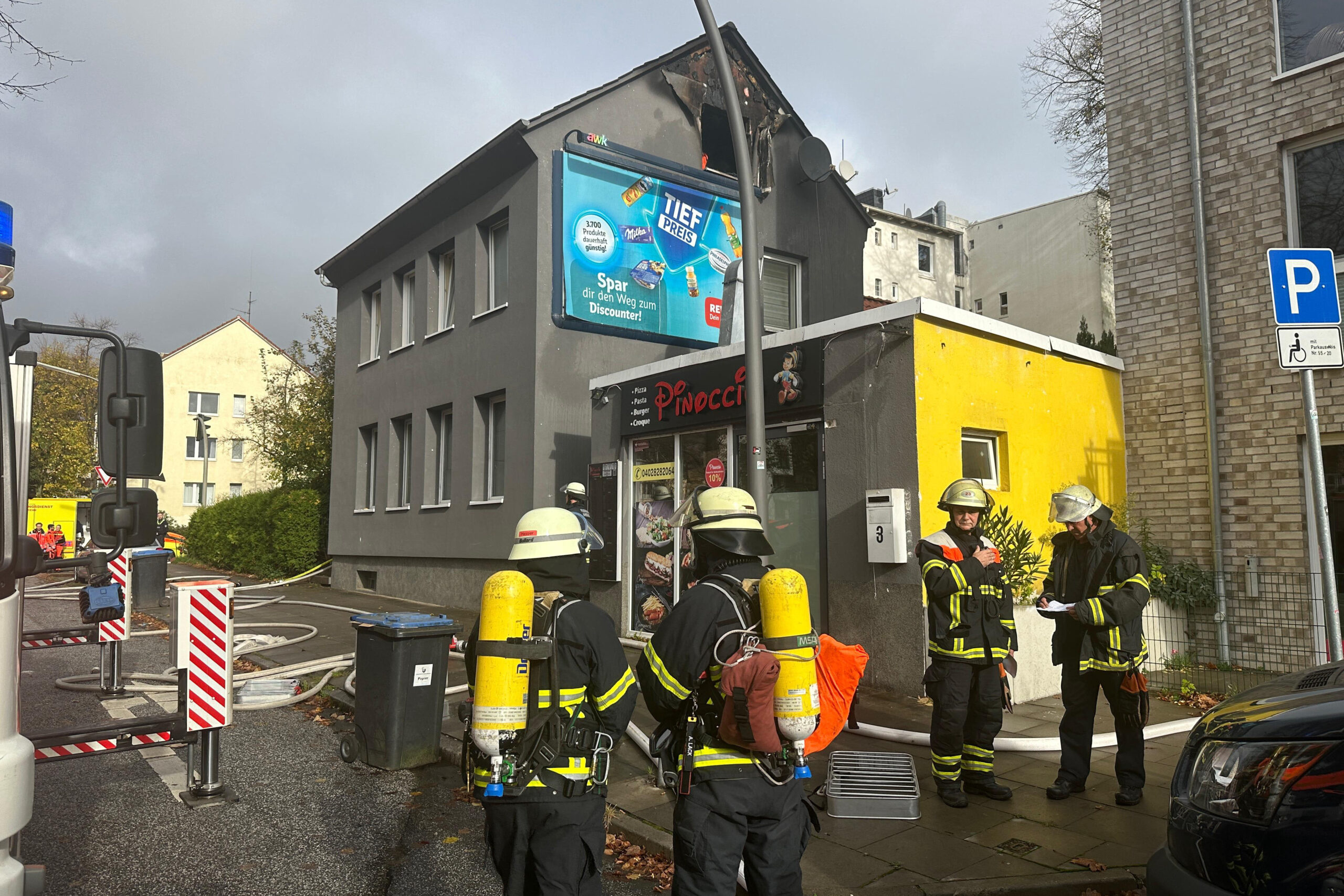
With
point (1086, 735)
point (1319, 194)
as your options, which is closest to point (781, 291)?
point (1319, 194)

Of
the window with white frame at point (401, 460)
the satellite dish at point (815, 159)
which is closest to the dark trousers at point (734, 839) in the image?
the satellite dish at point (815, 159)

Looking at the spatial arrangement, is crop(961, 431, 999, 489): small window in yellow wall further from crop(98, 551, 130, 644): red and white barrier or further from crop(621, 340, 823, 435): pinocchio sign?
crop(98, 551, 130, 644): red and white barrier

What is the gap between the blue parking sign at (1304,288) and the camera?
5.25 m

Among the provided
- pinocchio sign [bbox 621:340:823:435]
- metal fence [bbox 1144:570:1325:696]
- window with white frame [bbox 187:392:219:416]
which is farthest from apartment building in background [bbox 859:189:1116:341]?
window with white frame [bbox 187:392:219:416]

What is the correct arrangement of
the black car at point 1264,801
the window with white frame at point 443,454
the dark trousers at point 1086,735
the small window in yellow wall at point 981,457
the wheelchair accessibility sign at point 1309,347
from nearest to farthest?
the black car at point 1264,801
the wheelchair accessibility sign at point 1309,347
the dark trousers at point 1086,735
the small window in yellow wall at point 981,457
the window with white frame at point 443,454

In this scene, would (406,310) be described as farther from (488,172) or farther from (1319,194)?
(1319,194)

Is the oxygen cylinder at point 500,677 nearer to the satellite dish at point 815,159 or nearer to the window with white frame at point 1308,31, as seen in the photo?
the window with white frame at point 1308,31

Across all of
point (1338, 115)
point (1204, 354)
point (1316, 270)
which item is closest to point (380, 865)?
point (1316, 270)

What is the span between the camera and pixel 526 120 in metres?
13.7

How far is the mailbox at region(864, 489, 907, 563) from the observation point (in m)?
8.12

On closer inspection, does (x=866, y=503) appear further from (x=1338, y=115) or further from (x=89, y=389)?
(x=89, y=389)

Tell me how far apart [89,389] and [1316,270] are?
1938 inches

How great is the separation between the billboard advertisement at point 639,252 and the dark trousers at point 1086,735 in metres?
9.48

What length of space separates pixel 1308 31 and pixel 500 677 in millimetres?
11001
